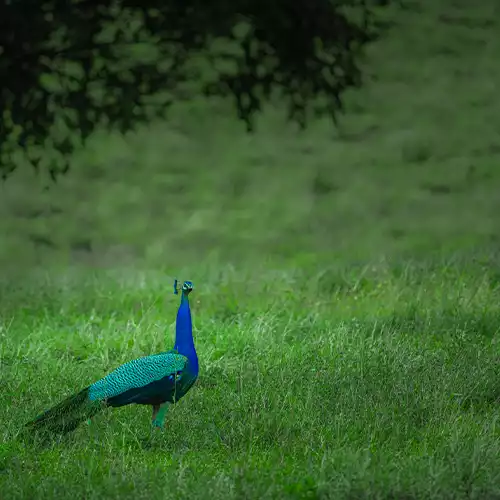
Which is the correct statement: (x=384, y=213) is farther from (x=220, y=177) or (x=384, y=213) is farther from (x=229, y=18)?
(x=229, y=18)

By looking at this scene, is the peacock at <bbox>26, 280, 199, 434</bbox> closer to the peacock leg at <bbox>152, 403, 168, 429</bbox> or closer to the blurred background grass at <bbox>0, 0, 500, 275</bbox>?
the peacock leg at <bbox>152, 403, 168, 429</bbox>

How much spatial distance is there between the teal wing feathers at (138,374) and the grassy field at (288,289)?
0.59 ft

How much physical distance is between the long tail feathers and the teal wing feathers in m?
0.04

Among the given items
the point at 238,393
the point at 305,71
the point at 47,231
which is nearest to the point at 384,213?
the point at 305,71

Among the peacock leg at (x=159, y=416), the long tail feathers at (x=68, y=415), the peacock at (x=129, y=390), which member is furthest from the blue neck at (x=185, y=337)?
the long tail feathers at (x=68, y=415)

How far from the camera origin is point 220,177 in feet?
28.6

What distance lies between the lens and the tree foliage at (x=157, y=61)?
833cm

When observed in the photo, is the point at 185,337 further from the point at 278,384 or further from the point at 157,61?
the point at 157,61

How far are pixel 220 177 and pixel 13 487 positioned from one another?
5004mm

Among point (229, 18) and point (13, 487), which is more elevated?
point (229, 18)

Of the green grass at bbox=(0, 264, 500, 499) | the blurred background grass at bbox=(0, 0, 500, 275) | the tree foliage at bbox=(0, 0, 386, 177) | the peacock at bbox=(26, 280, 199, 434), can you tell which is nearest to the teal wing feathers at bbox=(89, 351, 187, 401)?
the peacock at bbox=(26, 280, 199, 434)

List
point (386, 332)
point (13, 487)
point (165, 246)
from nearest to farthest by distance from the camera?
point (13, 487)
point (386, 332)
point (165, 246)

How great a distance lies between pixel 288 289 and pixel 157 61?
2176mm

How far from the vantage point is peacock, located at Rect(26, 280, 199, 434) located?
450 centimetres
